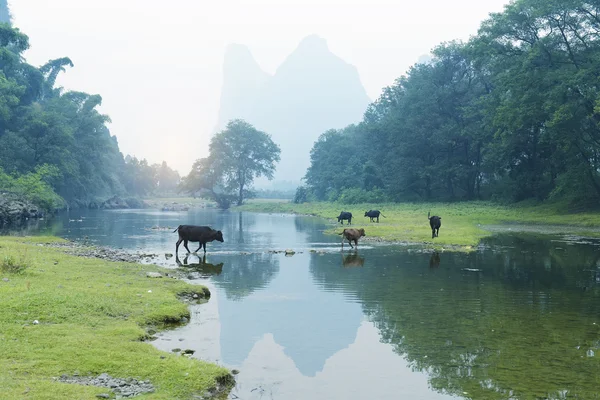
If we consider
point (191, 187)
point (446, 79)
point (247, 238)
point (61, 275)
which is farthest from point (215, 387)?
point (191, 187)

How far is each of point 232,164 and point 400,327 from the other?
10667cm

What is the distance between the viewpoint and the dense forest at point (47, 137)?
68250 mm

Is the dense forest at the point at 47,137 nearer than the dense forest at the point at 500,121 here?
No

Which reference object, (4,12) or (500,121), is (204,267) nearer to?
(500,121)

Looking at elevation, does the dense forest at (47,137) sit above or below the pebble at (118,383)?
above

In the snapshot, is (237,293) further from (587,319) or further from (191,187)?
(191,187)

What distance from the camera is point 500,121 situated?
179 ft

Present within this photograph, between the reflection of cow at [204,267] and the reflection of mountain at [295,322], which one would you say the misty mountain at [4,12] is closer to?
the reflection of cow at [204,267]

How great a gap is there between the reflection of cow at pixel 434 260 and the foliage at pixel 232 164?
297ft

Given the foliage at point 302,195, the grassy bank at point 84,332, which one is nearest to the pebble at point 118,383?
the grassy bank at point 84,332

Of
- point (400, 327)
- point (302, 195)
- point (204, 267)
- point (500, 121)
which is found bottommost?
point (400, 327)

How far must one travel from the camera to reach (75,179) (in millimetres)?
88750

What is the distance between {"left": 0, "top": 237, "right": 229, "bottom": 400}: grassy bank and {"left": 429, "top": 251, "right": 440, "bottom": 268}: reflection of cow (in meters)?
11.9

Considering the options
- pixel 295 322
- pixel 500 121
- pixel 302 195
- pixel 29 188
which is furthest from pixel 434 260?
pixel 302 195
